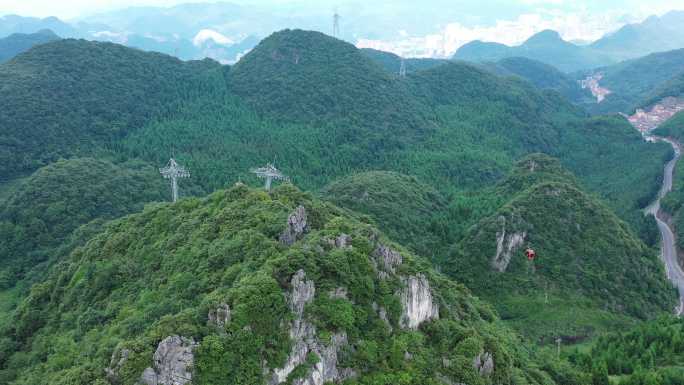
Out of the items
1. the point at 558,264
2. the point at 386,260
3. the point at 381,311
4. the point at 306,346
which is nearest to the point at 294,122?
the point at 558,264

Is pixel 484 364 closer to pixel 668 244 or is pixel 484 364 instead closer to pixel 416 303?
pixel 416 303

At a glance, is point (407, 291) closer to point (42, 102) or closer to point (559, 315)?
point (559, 315)

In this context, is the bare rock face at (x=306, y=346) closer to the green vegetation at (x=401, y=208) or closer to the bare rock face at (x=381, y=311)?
the bare rock face at (x=381, y=311)

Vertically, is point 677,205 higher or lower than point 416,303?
lower

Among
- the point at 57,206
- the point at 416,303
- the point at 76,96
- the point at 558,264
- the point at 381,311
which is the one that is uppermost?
the point at 381,311

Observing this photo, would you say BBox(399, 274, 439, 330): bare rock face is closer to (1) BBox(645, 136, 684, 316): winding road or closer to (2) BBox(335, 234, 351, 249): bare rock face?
(2) BBox(335, 234, 351, 249): bare rock face

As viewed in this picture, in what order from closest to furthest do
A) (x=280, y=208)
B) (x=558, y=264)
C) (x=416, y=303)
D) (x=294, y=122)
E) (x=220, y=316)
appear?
1. (x=220, y=316)
2. (x=416, y=303)
3. (x=280, y=208)
4. (x=558, y=264)
5. (x=294, y=122)
